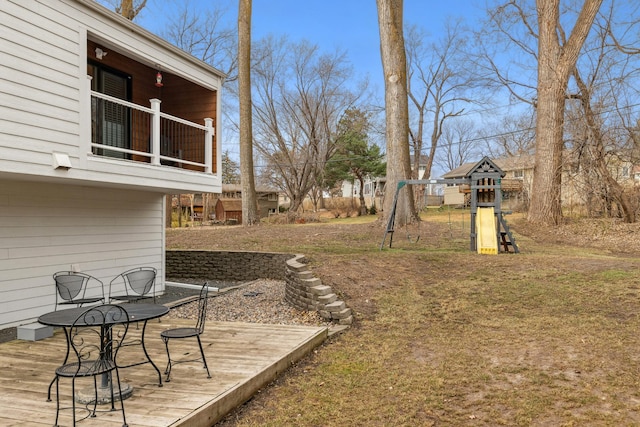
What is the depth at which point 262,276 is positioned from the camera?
11.2m

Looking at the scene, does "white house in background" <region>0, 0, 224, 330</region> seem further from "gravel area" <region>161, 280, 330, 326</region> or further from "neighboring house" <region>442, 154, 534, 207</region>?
"neighboring house" <region>442, 154, 534, 207</region>

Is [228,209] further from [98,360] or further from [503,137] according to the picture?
[98,360]

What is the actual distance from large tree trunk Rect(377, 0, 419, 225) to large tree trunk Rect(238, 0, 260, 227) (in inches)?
251

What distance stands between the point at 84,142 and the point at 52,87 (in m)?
0.73

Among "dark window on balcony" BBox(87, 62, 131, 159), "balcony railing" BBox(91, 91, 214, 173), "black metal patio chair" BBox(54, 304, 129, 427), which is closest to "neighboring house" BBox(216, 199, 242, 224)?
"balcony railing" BBox(91, 91, 214, 173)

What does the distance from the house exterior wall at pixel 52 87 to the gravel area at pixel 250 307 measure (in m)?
2.37

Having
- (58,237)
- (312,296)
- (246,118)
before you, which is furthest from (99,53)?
(246,118)

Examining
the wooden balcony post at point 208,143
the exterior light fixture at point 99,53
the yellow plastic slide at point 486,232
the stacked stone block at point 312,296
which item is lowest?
the stacked stone block at point 312,296

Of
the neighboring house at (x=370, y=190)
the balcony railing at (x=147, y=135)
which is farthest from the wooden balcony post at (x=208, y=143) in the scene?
the neighboring house at (x=370, y=190)

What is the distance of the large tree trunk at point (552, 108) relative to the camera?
51.9 ft

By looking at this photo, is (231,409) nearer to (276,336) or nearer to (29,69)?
(276,336)

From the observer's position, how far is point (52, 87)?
5414mm

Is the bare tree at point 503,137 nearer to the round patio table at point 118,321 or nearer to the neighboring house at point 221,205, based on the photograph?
the neighboring house at point 221,205

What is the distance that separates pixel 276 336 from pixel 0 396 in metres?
2.81
